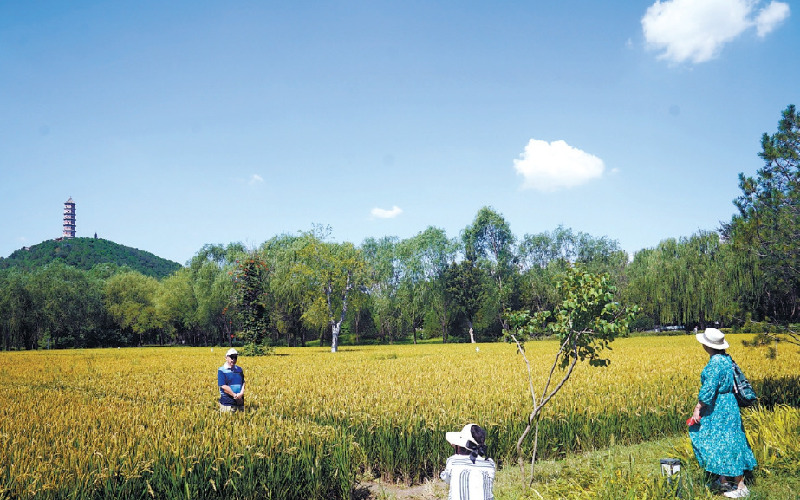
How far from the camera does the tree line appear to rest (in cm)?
4716

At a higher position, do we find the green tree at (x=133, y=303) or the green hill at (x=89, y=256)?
the green hill at (x=89, y=256)

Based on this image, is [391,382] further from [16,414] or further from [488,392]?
[16,414]

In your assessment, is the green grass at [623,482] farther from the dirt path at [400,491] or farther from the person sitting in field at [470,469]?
the person sitting in field at [470,469]

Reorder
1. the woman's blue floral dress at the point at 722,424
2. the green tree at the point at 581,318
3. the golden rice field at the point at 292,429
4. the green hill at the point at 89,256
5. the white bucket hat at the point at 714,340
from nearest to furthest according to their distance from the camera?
1. the golden rice field at the point at 292,429
2. the woman's blue floral dress at the point at 722,424
3. the white bucket hat at the point at 714,340
4. the green tree at the point at 581,318
5. the green hill at the point at 89,256

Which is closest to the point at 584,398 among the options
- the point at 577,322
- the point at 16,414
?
the point at 577,322

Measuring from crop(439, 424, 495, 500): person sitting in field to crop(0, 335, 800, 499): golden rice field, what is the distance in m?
3.52

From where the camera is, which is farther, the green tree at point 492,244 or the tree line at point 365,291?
the green tree at point 492,244

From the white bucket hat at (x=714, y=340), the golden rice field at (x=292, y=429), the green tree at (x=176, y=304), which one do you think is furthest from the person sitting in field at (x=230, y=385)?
the green tree at (x=176, y=304)

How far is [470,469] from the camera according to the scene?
164 inches

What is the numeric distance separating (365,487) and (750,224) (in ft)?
32.6

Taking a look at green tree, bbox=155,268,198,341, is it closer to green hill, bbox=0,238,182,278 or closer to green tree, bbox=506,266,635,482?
green hill, bbox=0,238,182,278

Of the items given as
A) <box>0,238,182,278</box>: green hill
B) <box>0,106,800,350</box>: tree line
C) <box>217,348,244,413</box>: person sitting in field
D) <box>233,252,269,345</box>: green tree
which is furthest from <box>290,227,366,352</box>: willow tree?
<box>0,238,182,278</box>: green hill

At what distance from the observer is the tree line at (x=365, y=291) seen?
47.2 metres

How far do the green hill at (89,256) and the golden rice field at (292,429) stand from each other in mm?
133107
